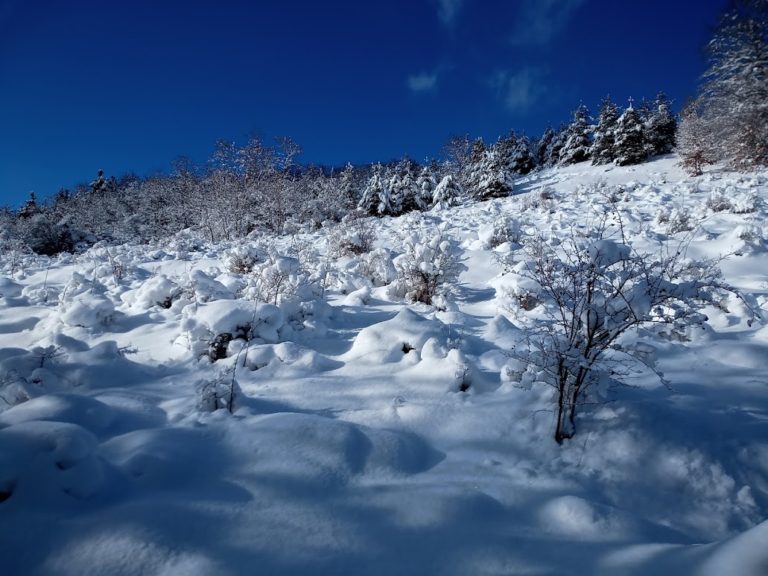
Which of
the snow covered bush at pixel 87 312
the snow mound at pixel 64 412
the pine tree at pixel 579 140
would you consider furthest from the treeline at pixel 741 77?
the pine tree at pixel 579 140

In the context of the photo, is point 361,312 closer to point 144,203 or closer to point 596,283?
point 596,283

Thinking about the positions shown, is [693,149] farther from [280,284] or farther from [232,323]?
[232,323]

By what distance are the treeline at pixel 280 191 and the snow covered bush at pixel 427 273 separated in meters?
11.5

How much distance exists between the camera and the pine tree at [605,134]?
28656 mm

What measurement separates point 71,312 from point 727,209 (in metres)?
12.9

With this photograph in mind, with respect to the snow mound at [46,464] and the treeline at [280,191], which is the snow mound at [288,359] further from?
the treeline at [280,191]

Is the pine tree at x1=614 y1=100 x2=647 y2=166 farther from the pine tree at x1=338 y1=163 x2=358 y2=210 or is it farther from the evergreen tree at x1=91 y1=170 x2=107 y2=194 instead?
the evergreen tree at x1=91 y1=170 x2=107 y2=194

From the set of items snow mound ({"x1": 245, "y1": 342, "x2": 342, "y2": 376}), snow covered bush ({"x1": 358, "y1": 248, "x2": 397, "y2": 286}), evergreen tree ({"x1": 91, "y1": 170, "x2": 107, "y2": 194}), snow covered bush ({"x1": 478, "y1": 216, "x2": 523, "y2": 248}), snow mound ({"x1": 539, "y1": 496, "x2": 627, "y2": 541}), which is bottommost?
snow mound ({"x1": 539, "y1": 496, "x2": 627, "y2": 541})

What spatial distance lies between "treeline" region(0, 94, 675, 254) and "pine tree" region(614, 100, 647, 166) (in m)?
0.07

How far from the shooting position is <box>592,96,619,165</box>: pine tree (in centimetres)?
2866

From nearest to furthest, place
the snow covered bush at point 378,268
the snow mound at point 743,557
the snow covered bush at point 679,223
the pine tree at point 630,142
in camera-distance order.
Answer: the snow mound at point 743,557 < the snow covered bush at point 378,268 < the snow covered bush at point 679,223 < the pine tree at point 630,142

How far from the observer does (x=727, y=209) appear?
28.8 feet

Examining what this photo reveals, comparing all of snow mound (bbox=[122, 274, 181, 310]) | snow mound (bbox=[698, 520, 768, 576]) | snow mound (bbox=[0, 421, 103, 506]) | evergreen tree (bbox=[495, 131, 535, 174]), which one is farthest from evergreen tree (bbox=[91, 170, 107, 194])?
snow mound (bbox=[698, 520, 768, 576])

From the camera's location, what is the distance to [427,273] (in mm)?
5645
